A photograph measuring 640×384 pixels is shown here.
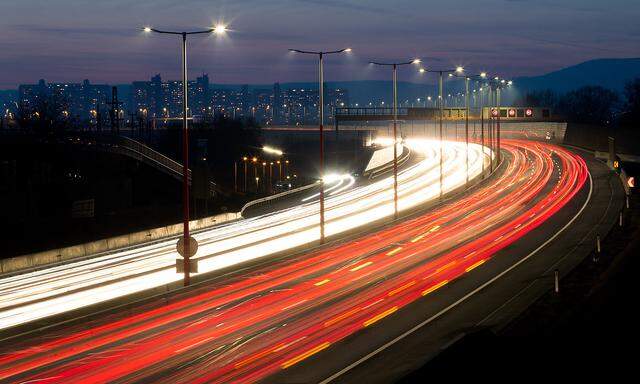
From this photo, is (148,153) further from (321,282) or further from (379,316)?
(379,316)

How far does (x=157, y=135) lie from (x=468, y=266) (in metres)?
131

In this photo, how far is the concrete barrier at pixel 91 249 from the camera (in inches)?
1473

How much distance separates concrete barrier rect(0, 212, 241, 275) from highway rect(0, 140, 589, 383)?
30.8 feet

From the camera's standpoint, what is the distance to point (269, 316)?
91.7 feet

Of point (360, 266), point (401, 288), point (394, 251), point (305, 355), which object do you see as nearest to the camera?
point (305, 355)

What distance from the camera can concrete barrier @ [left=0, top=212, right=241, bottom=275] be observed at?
3741 centimetres

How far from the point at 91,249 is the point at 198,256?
5.17 m

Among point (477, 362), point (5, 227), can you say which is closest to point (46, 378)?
point (477, 362)

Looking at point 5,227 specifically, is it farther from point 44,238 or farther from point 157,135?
point 157,135

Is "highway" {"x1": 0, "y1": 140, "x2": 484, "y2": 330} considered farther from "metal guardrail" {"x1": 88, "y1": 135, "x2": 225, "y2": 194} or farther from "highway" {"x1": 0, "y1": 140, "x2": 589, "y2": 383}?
"metal guardrail" {"x1": 88, "y1": 135, "x2": 225, "y2": 194}

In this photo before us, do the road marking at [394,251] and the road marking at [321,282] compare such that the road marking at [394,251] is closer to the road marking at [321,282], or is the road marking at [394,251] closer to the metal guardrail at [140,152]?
the road marking at [321,282]

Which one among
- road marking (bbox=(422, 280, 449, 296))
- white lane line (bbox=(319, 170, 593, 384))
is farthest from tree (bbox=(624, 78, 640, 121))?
road marking (bbox=(422, 280, 449, 296))

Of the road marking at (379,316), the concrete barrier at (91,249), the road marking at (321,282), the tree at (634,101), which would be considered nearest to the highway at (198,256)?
the concrete barrier at (91,249)

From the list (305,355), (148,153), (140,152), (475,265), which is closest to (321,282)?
(475,265)
